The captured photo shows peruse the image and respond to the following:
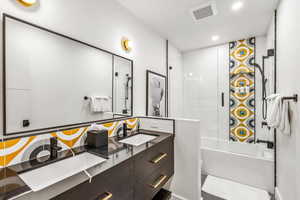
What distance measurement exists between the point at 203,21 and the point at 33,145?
261cm

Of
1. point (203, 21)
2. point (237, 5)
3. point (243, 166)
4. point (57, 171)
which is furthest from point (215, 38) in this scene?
point (57, 171)

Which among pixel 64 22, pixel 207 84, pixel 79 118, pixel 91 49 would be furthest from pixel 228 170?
pixel 64 22

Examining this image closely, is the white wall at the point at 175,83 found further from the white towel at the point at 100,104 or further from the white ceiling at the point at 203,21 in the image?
the white towel at the point at 100,104

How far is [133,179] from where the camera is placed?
1040 mm

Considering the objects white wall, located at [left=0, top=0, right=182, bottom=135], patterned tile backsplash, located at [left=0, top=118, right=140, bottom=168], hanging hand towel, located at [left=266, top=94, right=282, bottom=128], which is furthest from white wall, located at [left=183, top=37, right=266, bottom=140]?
patterned tile backsplash, located at [left=0, top=118, right=140, bottom=168]

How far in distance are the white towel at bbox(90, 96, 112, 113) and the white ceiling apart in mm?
1270

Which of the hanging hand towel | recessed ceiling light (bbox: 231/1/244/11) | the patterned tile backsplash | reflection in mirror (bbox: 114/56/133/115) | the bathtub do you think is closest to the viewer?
the patterned tile backsplash

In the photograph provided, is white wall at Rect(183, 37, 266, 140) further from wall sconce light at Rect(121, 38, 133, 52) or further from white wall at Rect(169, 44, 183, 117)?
wall sconce light at Rect(121, 38, 133, 52)

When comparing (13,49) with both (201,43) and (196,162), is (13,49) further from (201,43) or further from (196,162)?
(201,43)

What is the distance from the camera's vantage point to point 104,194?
0.82 meters

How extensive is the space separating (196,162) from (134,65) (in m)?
1.51

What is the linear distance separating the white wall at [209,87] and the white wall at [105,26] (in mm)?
1090

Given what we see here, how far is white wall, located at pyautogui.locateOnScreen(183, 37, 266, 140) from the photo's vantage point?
9.94ft

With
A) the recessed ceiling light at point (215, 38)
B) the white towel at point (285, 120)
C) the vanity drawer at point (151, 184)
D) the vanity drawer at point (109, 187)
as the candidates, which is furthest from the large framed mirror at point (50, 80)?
the recessed ceiling light at point (215, 38)
